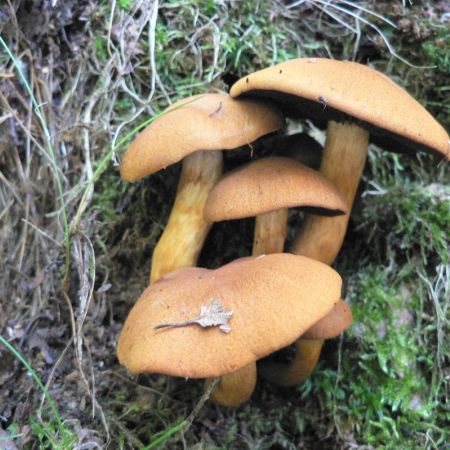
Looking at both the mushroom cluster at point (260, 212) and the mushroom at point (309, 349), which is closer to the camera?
the mushroom cluster at point (260, 212)

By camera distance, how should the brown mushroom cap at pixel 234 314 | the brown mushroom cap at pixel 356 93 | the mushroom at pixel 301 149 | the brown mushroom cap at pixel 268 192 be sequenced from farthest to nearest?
the mushroom at pixel 301 149 → the brown mushroom cap at pixel 268 192 → the brown mushroom cap at pixel 356 93 → the brown mushroom cap at pixel 234 314

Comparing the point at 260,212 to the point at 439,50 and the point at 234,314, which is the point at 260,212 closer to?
the point at 234,314

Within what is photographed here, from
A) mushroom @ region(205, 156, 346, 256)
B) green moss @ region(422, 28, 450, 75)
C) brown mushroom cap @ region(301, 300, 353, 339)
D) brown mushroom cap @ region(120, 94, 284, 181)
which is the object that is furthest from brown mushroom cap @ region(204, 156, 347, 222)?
green moss @ region(422, 28, 450, 75)

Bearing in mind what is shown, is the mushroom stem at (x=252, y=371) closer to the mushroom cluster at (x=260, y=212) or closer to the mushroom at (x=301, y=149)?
the mushroom cluster at (x=260, y=212)

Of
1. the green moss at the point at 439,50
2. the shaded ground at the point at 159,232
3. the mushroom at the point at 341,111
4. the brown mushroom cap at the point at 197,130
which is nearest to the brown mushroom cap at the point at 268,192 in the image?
the brown mushroom cap at the point at 197,130

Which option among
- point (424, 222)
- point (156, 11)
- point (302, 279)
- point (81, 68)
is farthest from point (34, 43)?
point (424, 222)

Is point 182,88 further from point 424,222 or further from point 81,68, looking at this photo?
point 424,222

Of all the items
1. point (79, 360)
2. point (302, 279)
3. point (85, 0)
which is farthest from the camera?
point (85, 0)
